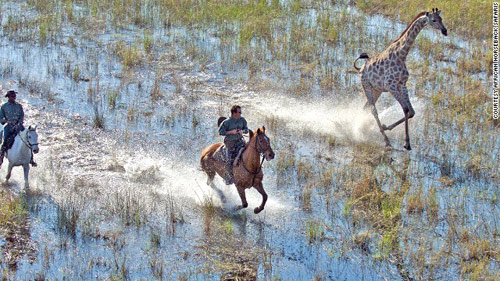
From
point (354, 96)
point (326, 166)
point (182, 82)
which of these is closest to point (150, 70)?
point (182, 82)

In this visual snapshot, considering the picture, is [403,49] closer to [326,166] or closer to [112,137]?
[326,166]

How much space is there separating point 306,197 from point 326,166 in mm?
1685

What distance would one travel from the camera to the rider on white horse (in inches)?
453

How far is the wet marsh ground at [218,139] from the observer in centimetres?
966

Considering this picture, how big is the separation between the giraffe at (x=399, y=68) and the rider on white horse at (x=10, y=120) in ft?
21.9

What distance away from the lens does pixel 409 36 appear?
14055mm

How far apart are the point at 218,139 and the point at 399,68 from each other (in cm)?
368

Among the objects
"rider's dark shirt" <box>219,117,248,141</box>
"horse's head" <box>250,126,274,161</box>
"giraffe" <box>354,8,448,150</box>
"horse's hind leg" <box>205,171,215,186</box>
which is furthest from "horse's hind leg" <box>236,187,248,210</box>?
"giraffe" <box>354,8,448,150</box>

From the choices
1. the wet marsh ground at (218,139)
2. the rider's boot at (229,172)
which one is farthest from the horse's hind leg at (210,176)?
the rider's boot at (229,172)

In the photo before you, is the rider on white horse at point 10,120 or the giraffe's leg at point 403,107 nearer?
the rider on white horse at point 10,120

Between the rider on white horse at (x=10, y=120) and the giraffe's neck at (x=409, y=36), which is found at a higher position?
the giraffe's neck at (x=409, y=36)

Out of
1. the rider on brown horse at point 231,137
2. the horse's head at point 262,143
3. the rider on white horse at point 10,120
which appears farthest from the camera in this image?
the rider on white horse at point 10,120

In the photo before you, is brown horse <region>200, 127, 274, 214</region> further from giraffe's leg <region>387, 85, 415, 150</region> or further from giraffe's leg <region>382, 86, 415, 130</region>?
giraffe's leg <region>382, 86, 415, 130</region>

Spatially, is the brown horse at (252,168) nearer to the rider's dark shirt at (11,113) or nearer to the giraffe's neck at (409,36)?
the rider's dark shirt at (11,113)
